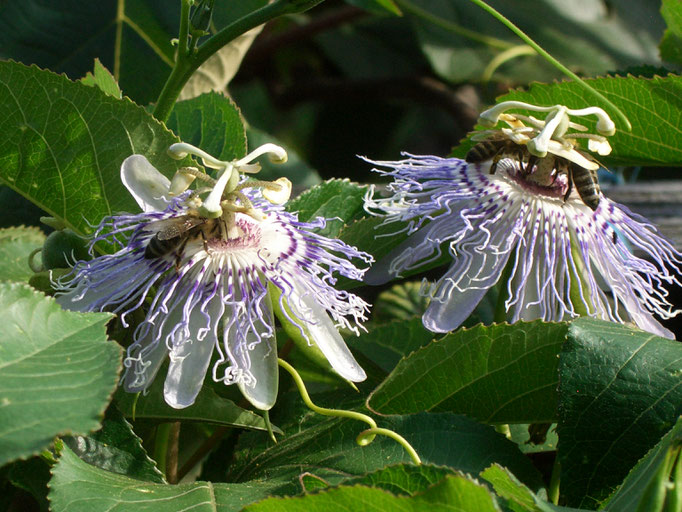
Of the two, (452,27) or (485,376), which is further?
(452,27)

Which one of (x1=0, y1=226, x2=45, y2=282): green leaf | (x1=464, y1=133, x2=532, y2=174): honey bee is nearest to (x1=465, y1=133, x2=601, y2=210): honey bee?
(x1=464, y1=133, x2=532, y2=174): honey bee

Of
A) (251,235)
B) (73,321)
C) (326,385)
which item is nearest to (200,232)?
(251,235)

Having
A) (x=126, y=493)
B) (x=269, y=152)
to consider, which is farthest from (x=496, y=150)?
(x=126, y=493)

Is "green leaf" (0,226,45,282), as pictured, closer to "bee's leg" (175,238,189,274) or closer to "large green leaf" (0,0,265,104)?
"bee's leg" (175,238,189,274)

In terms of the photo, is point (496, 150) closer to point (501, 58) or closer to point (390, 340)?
point (390, 340)

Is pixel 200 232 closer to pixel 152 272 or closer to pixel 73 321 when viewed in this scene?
pixel 152 272

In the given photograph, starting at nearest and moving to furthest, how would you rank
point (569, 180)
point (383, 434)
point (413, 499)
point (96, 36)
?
point (413, 499) → point (383, 434) → point (569, 180) → point (96, 36)
